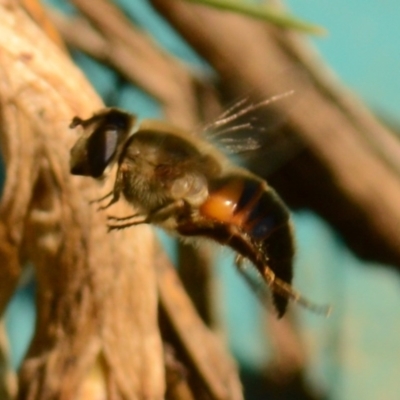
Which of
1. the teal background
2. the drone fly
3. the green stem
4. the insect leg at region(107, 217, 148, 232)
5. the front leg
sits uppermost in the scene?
the green stem

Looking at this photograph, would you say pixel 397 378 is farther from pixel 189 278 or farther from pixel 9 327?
pixel 9 327

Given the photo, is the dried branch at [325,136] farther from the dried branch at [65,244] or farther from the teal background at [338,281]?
the dried branch at [65,244]

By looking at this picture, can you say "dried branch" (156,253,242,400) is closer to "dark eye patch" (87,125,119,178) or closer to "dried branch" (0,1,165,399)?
"dried branch" (0,1,165,399)

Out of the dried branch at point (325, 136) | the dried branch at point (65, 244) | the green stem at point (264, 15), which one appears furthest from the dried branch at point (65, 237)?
the dried branch at point (325, 136)

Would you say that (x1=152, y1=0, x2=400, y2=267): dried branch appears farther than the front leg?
Yes

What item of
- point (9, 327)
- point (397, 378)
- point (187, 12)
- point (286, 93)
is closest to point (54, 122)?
point (286, 93)

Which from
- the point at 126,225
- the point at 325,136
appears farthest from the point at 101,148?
the point at 325,136

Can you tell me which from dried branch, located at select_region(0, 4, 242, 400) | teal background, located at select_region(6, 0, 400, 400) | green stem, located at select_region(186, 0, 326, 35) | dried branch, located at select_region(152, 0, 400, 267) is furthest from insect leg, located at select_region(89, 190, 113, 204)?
teal background, located at select_region(6, 0, 400, 400)

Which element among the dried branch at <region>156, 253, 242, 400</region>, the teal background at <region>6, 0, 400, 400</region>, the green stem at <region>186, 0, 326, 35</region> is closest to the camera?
the green stem at <region>186, 0, 326, 35</region>
